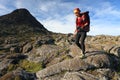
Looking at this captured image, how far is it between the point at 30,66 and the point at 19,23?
111 meters

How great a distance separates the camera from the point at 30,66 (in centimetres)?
3359

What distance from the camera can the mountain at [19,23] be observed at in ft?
429

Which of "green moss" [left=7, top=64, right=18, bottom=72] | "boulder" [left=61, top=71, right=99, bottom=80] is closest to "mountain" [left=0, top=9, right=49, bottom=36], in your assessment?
"green moss" [left=7, top=64, right=18, bottom=72]

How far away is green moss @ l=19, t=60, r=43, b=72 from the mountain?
86206 millimetres

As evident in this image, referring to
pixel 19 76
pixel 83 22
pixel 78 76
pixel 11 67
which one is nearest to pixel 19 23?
pixel 11 67

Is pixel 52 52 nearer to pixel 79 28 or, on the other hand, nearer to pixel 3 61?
pixel 3 61

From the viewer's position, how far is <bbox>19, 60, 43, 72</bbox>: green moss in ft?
106

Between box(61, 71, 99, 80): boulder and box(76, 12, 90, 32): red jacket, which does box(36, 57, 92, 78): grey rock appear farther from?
box(76, 12, 90, 32): red jacket

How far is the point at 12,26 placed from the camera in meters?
139

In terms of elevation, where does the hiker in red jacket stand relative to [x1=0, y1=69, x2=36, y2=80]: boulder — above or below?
above

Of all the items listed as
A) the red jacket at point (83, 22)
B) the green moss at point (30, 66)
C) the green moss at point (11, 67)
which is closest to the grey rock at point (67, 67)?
the red jacket at point (83, 22)

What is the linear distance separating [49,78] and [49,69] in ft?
3.68

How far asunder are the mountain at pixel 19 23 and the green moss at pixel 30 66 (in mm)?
86206

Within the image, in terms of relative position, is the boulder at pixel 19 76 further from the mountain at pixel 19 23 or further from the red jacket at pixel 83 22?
the mountain at pixel 19 23
